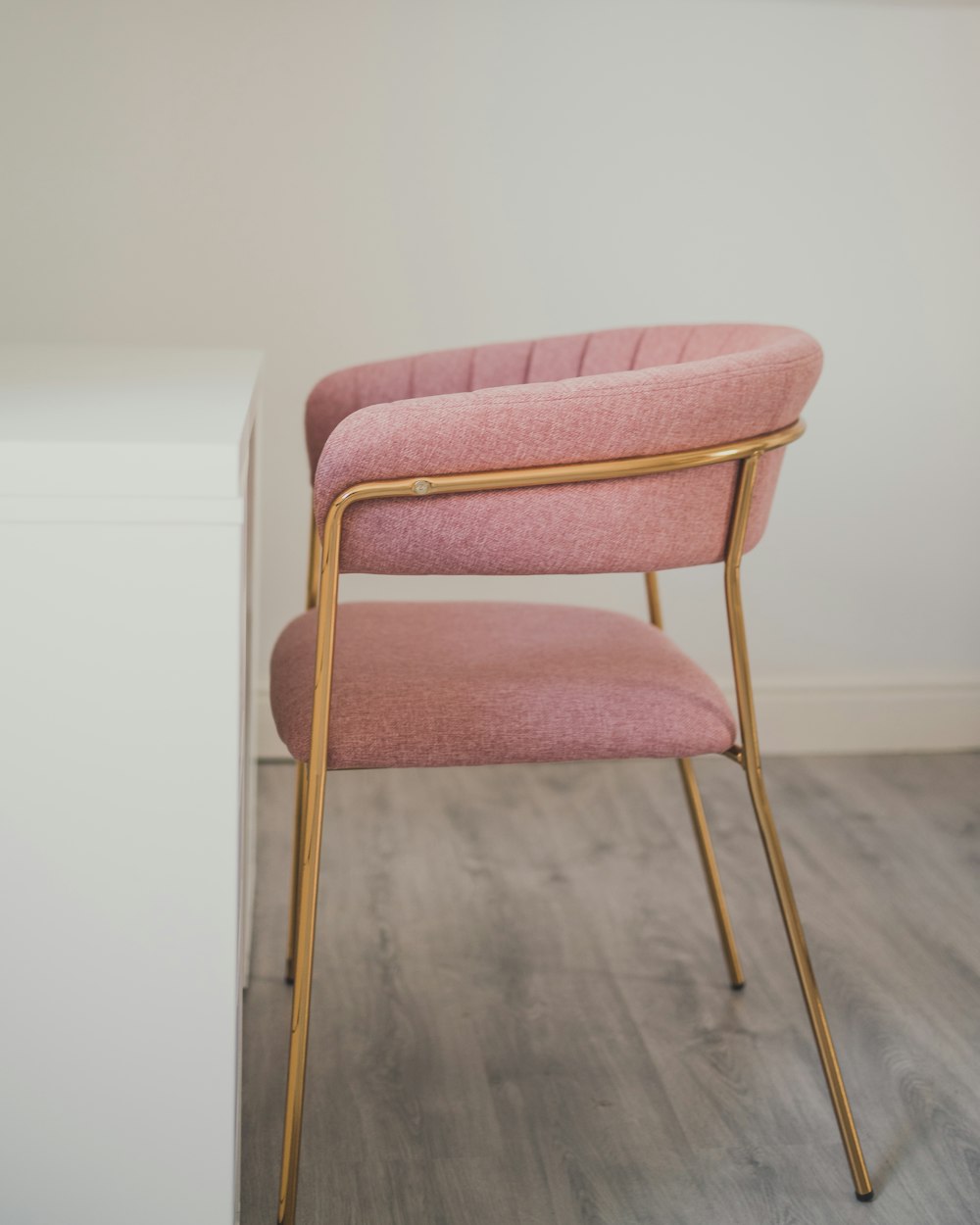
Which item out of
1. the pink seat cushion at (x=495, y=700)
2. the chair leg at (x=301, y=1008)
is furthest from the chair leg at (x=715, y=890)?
the chair leg at (x=301, y=1008)

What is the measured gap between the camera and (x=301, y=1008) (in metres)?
1.12

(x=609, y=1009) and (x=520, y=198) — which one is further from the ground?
(x=520, y=198)

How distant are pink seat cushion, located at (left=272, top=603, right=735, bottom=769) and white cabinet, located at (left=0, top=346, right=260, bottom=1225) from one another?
0.86ft

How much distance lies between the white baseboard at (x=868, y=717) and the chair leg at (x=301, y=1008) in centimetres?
147

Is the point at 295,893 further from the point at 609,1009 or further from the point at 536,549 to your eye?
the point at 536,549

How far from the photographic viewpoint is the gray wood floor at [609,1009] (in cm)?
125

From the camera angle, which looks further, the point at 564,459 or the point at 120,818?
the point at 564,459

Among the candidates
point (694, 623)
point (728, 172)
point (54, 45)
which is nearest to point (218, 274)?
point (54, 45)

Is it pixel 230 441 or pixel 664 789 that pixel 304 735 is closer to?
pixel 230 441

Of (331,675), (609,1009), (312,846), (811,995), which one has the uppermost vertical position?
(331,675)

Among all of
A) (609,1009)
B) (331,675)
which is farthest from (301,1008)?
(609,1009)

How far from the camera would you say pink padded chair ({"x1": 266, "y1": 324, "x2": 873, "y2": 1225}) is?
3.42ft

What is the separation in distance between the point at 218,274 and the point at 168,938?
154 centimetres

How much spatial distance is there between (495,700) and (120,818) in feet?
1.30
